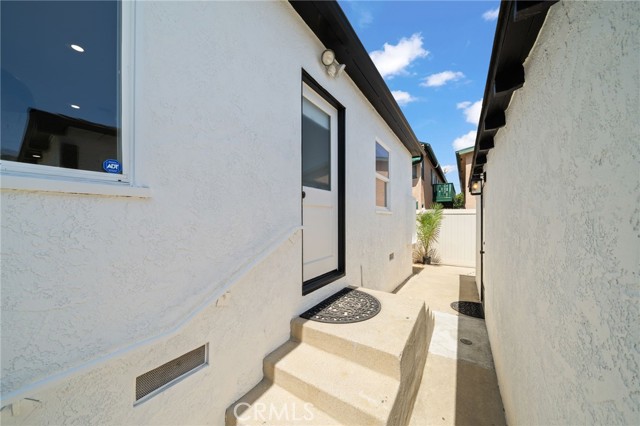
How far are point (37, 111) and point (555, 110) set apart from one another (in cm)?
272

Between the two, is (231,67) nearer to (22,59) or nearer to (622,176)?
(22,59)

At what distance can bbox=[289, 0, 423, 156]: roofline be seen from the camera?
9.39 feet

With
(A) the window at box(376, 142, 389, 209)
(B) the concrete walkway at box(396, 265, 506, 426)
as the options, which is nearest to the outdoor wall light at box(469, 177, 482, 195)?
(A) the window at box(376, 142, 389, 209)

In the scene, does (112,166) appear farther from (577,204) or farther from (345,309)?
(345,309)

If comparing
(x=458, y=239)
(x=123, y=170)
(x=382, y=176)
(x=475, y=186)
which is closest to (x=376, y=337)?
(x=123, y=170)

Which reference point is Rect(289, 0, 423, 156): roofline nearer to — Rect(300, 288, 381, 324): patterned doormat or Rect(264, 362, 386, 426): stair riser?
Rect(300, 288, 381, 324): patterned doormat

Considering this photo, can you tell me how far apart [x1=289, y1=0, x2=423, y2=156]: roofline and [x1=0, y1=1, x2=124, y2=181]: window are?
217cm

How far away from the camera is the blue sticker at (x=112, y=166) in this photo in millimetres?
1465

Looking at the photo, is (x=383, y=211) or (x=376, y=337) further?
(x=383, y=211)

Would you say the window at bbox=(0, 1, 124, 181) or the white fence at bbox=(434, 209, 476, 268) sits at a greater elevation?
the window at bbox=(0, 1, 124, 181)

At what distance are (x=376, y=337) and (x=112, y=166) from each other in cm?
266

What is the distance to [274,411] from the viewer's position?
6.67ft

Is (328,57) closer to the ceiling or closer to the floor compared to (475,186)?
closer to the ceiling

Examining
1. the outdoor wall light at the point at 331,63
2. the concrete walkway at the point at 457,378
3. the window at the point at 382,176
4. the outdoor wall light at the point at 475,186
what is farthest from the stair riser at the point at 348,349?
the outdoor wall light at the point at 475,186
